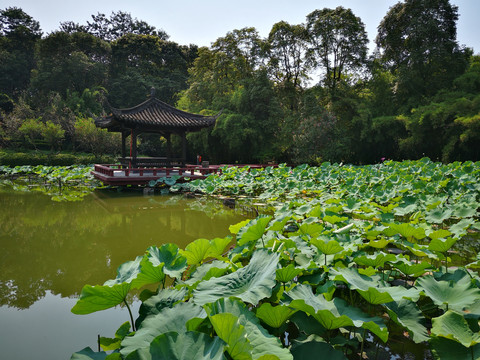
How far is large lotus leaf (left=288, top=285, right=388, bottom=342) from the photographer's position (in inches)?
41.1

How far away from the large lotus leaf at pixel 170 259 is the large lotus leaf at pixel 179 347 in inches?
25.9

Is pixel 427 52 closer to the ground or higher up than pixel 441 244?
higher up

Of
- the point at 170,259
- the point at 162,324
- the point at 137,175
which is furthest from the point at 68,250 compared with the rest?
the point at 137,175

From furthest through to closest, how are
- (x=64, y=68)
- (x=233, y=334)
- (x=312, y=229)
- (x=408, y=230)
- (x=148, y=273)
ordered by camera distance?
(x=64, y=68), (x=312, y=229), (x=408, y=230), (x=148, y=273), (x=233, y=334)

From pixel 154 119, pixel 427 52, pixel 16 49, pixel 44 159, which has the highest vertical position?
pixel 16 49

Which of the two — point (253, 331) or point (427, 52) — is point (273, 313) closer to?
point (253, 331)

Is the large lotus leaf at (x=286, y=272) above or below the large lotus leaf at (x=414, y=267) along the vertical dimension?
above

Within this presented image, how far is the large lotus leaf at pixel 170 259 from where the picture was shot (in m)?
1.53

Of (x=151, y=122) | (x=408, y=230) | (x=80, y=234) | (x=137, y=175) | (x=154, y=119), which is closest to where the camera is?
(x=408, y=230)

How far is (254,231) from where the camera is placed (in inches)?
72.7

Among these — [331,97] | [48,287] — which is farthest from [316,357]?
[331,97]

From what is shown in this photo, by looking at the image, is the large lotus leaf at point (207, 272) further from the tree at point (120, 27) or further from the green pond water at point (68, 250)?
the tree at point (120, 27)

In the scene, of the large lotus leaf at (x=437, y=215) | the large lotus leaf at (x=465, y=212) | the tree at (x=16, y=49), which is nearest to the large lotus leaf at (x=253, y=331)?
the large lotus leaf at (x=437, y=215)

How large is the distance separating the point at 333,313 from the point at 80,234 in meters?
4.21
